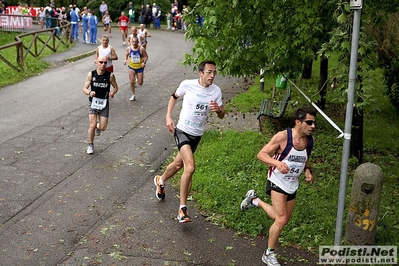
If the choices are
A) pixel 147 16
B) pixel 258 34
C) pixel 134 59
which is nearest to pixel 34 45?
pixel 134 59

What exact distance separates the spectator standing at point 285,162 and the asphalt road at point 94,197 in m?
0.58

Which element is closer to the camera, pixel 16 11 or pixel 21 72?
pixel 21 72

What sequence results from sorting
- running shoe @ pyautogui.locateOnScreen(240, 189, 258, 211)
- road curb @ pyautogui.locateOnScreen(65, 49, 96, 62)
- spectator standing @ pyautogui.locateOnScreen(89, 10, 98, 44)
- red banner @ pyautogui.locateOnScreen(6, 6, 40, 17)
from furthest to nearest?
red banner @ pyautogui.locateOnScreen(6, 6, 40, 17)
spectator standing @ pyautogui.locateOnScreen(89, 10, 98, 44)
road curb @ pyautogui.locateOnScreen(65, 49, 96, 62)
running shoe @ pyautogui.locateOnScreen(240, 189, 258, 211)

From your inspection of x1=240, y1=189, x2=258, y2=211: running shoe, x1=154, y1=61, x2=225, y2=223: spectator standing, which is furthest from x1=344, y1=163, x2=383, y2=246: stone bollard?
x1=154, y1=61, x2=225, y2=223: spectator standing

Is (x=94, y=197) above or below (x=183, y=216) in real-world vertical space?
below

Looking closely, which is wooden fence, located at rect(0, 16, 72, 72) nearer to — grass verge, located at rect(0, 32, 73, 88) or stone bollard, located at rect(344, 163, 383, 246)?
grass verge, located at rect(0, 32, 73, 88)

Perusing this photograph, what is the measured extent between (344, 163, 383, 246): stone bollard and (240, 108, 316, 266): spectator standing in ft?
2.18

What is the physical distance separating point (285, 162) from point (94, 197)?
3.37 metres

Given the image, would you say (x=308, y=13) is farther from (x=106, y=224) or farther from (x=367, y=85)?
(x=106, y=224)

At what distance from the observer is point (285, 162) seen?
5.86 metres

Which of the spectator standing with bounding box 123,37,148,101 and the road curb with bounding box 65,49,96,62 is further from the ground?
the spectator standing with bounding box 123,37,148,101

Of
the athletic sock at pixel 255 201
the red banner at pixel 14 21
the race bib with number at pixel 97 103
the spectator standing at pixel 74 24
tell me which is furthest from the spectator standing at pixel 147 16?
the athletic sock at pixel 255 201

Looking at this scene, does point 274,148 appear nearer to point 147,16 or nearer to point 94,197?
point 94,197

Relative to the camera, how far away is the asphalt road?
629 centimetres
